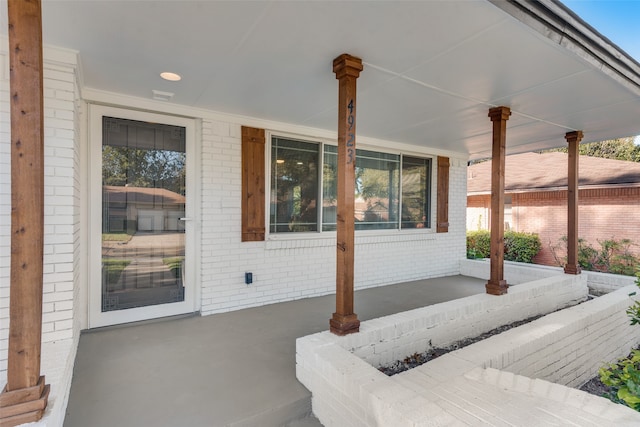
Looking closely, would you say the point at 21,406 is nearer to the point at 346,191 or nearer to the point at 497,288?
the point at 346,191

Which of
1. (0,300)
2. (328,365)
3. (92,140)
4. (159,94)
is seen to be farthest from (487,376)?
(92,140)

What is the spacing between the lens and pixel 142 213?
3.59 metres

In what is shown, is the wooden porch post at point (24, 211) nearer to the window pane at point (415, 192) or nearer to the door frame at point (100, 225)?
the door frame at point (100, 225)

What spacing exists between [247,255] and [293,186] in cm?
118

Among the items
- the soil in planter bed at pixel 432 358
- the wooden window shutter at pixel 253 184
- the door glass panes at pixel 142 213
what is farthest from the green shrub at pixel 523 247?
the door glass panes at pixel 142 213

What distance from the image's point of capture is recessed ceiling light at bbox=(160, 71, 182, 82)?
287 centimetres

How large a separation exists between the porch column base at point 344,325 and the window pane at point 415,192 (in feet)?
11.9

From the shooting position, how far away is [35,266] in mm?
1466

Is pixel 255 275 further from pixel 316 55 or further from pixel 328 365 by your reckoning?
pixel 316 55

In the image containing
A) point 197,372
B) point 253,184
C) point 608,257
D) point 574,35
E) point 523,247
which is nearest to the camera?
point 574,35

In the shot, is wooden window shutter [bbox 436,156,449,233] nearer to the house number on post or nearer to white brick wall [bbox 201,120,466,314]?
white brick wall [bbox 201,120,466,314]

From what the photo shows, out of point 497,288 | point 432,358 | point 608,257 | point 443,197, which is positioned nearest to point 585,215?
point 608,257

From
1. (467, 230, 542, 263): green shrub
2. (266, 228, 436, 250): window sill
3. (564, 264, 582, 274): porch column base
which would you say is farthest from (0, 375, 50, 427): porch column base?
(467, 230, 542, 263): green shrub

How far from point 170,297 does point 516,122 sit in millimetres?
5072
